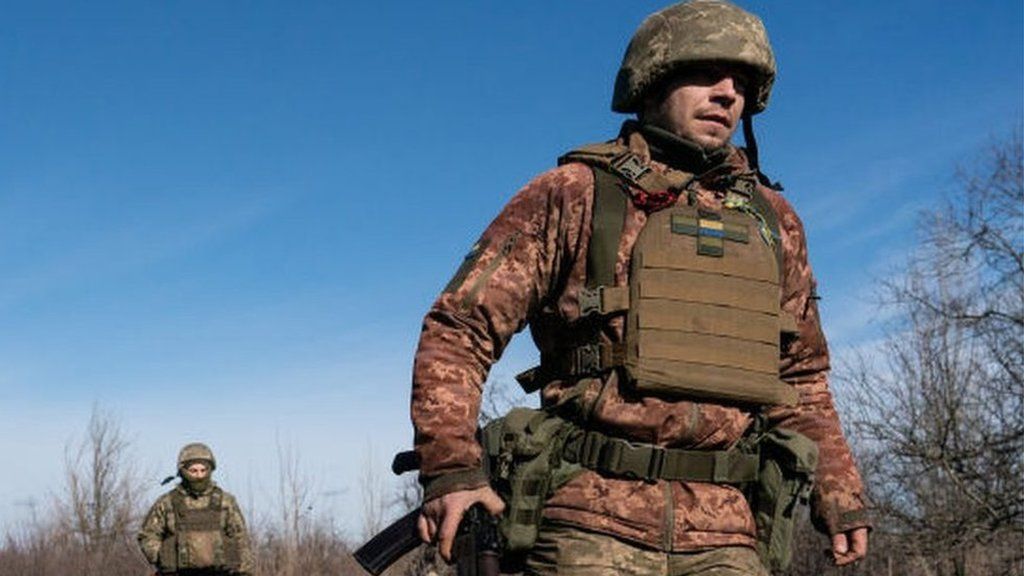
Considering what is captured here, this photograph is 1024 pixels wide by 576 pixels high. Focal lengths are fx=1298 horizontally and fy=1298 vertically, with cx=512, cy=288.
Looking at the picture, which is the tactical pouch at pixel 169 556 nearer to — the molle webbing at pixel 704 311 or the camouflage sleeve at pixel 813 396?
the camouflage sleeve at pixel 813 396

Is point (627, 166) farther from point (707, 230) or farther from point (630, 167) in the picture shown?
point (707, 230)

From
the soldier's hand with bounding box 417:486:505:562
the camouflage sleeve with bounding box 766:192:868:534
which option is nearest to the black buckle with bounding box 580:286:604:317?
the soldier's hand with bounding box 417:486:505:562

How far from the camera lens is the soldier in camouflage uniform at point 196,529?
1428cm

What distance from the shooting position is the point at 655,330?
11.3 feet

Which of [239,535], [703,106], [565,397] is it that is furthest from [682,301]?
[239,535]

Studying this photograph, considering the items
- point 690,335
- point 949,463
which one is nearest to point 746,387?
point 690,335

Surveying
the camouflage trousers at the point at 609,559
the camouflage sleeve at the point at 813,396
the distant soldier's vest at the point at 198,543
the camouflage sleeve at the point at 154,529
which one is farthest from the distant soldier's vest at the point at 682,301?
the camouflage sleeve at the point at 154,529

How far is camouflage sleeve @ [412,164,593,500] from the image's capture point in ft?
10.8

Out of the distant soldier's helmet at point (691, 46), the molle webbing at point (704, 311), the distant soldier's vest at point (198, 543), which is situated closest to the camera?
the molle webbing at point (704, 311)

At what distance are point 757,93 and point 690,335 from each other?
1004mm

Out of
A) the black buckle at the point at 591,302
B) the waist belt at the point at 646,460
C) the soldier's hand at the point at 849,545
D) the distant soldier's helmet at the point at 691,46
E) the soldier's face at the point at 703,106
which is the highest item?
the distant soldier's helmet at the point at 691,46

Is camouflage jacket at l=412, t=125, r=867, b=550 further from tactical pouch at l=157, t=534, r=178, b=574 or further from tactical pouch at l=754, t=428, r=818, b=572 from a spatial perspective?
tactical pouch at l=157, t=534, r=178, b=574

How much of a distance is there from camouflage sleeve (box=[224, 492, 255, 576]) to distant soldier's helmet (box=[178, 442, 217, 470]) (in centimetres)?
52

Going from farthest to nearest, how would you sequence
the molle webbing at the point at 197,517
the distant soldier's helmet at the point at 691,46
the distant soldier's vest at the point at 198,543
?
the molle webbing at the point at 197,517
the distant soldier's vest at the point at 198,543
the distant soldier's helmet at the point at 691,46
